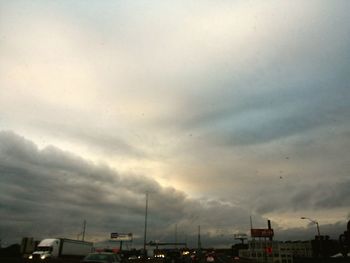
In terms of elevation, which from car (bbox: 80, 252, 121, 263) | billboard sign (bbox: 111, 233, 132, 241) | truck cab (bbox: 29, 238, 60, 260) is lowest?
car (bbox: 80, 252, 121, 263)

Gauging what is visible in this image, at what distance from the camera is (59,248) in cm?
5809

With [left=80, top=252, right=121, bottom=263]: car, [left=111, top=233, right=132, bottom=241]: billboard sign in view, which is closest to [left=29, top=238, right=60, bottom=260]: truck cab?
[left=80, top=252, right=121, bottom=263]: car

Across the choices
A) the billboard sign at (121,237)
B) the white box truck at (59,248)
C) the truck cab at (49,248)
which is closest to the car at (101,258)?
the white box truck at (59,248)

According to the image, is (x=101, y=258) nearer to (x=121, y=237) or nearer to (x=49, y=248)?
(x=49, y=248)

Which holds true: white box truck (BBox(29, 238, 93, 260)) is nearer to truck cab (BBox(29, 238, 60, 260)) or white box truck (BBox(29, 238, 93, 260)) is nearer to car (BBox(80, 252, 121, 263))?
truck cab (BBox(29, 238, 60, 260))

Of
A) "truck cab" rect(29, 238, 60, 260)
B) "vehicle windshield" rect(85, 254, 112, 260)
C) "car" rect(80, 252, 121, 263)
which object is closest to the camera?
"car" rect(80, 252, 121, 263)

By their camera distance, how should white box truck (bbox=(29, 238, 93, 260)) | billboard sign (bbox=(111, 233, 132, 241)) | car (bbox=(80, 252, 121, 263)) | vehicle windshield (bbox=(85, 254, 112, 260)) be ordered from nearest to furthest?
car (bbox=(80, 252, 121, 263)) → vehicle windshield (bbox=(85, 254, 112, 260)) → white box truck (bbox=(29, 238, 93, 260)) → billboard sign (bbox=(111, 233, 132, 241))

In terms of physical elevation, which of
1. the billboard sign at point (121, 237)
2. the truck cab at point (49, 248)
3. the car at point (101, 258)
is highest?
the billboard sign at point (121, 237)

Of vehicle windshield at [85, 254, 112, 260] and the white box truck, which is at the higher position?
the white box truck

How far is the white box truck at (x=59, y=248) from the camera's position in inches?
2157

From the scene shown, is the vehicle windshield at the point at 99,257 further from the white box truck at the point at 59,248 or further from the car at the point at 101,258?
the white box truck at the point at 59,248

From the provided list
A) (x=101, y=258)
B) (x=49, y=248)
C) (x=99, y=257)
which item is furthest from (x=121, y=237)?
(x=101, y=258)

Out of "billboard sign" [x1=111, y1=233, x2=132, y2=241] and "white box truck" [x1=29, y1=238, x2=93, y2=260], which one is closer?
"white box truck" [x1=29, y1=238, x2=93, y2=260]

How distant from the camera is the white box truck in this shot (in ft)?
180
